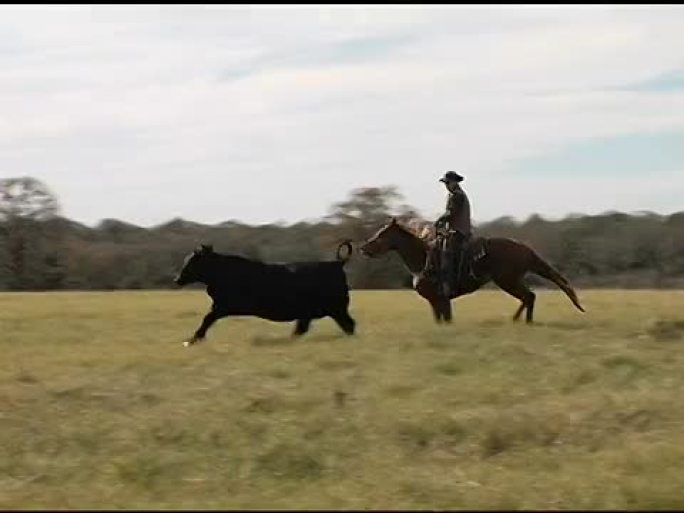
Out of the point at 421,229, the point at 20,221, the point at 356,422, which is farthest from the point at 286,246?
the point at 356,422

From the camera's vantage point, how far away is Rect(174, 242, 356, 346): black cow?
16578 millimetres

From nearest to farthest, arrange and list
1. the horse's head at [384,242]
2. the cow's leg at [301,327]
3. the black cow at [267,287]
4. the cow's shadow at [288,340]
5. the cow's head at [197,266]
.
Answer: the cow's shadow at [288,340], the black cow at [267,287], the cow's head at [197,266], the cow's leg at [301,327], the horse's head at [384,242]

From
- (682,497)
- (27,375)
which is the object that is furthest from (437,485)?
(27,375)

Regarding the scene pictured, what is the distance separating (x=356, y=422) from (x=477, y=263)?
6.93 m

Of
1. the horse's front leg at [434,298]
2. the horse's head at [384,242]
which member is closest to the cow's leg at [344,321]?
the horse's front leg at [434,298]

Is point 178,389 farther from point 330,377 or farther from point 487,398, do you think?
point 487,398

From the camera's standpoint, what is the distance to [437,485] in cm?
935

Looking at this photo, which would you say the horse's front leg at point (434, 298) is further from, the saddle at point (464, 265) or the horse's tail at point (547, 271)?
the horse's tail at point (547, 271)

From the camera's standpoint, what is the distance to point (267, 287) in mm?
16562

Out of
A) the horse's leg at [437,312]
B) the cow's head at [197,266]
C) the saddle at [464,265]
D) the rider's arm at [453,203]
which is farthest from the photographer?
the horse's leg at [437,312]

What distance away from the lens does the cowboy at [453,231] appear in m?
17.5

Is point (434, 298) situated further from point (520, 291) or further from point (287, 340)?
point (287, 340)

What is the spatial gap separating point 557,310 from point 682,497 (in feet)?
47.1

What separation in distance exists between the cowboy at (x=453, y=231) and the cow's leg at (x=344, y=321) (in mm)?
1573
